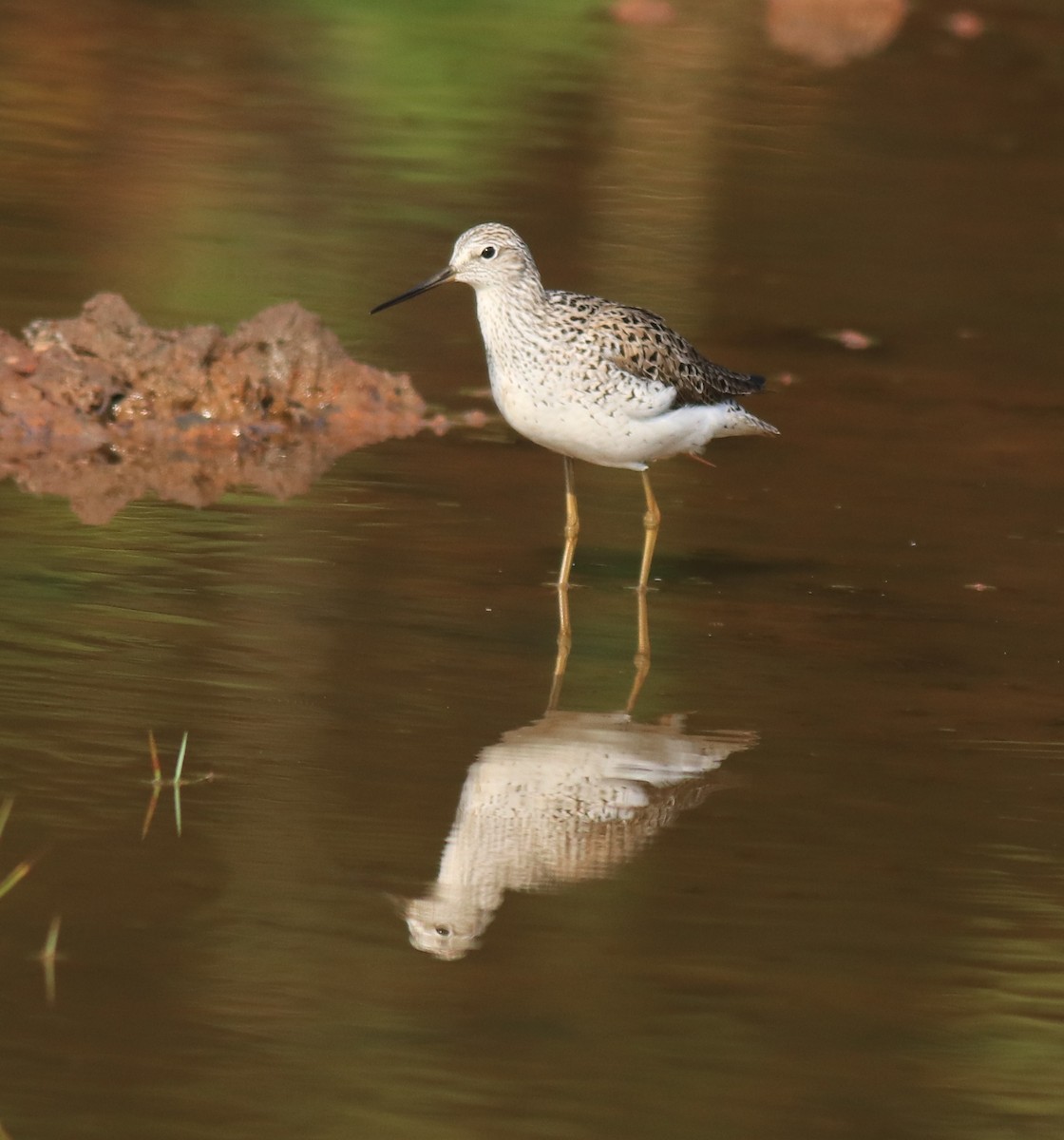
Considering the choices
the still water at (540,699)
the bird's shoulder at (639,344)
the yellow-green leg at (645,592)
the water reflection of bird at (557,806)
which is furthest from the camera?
the bird's shoulder at (639,344)

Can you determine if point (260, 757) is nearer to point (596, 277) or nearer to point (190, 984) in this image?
point (190, 984)

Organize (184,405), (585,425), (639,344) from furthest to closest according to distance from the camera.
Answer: (184,405)
(639,344)
(585,425)

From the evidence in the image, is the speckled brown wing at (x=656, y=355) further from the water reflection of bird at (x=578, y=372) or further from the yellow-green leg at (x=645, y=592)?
the yellow-green leg at (x=645, y=592)

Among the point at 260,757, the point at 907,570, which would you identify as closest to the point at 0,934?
the point at 260,757

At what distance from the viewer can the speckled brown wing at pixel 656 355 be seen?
7.68 metres

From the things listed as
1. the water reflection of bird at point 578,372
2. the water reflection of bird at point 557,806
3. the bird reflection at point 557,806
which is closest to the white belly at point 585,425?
the water reflection of bird at point 578,372

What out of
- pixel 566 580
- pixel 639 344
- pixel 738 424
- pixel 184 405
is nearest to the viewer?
pixel 566 580

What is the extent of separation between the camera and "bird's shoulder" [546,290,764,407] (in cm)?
765

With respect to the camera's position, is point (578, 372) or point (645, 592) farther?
point (645, 592)

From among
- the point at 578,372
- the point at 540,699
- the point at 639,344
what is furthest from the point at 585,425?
the point at 540,699

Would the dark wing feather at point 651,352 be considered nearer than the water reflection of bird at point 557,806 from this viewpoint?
No

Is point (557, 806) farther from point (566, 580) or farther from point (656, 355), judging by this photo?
point (656, 355)

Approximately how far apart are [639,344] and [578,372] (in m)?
0.36

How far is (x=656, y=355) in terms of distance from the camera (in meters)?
7.78
